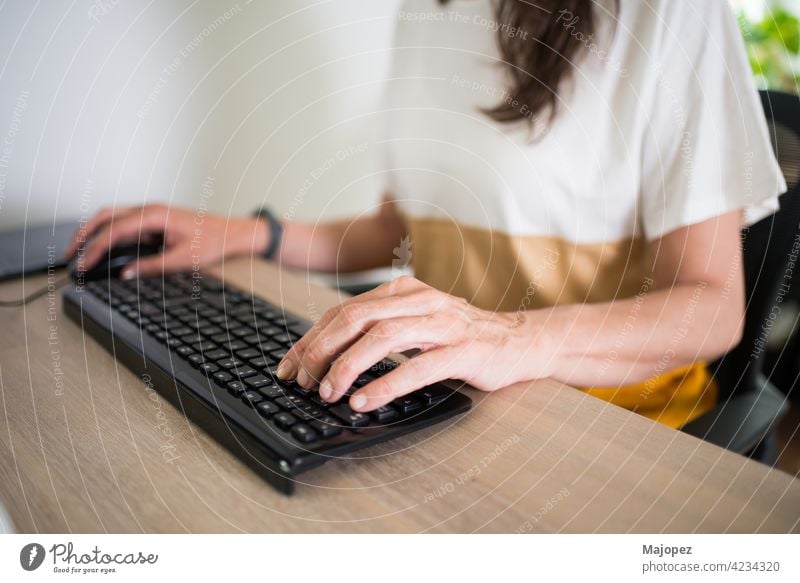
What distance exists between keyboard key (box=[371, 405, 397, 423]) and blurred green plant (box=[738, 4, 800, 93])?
356mm

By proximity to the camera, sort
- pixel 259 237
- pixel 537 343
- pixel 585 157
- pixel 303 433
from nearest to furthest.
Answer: pixel 303 433
pixel 537 343
pixel 585 157
pixel 259 237

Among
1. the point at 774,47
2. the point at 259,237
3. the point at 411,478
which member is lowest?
the point at 411,478

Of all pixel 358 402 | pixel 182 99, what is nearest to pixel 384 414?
pixel 358 402

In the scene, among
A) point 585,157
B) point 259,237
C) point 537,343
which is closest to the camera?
point 537,343

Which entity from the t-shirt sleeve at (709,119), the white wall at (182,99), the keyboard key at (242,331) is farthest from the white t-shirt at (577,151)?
the keyboard key at (242,331)

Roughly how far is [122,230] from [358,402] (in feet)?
1.16

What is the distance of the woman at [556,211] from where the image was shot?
363 millimetres

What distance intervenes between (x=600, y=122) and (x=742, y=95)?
97 mm

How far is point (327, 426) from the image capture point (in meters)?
0.29

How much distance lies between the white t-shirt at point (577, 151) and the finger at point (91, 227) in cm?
26

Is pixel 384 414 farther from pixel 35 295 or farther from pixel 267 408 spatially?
pixel 35 295

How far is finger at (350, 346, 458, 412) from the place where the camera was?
31cm

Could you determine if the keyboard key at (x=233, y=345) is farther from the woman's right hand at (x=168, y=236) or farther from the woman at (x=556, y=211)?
the woman's right hand at (x=168, y=236)
